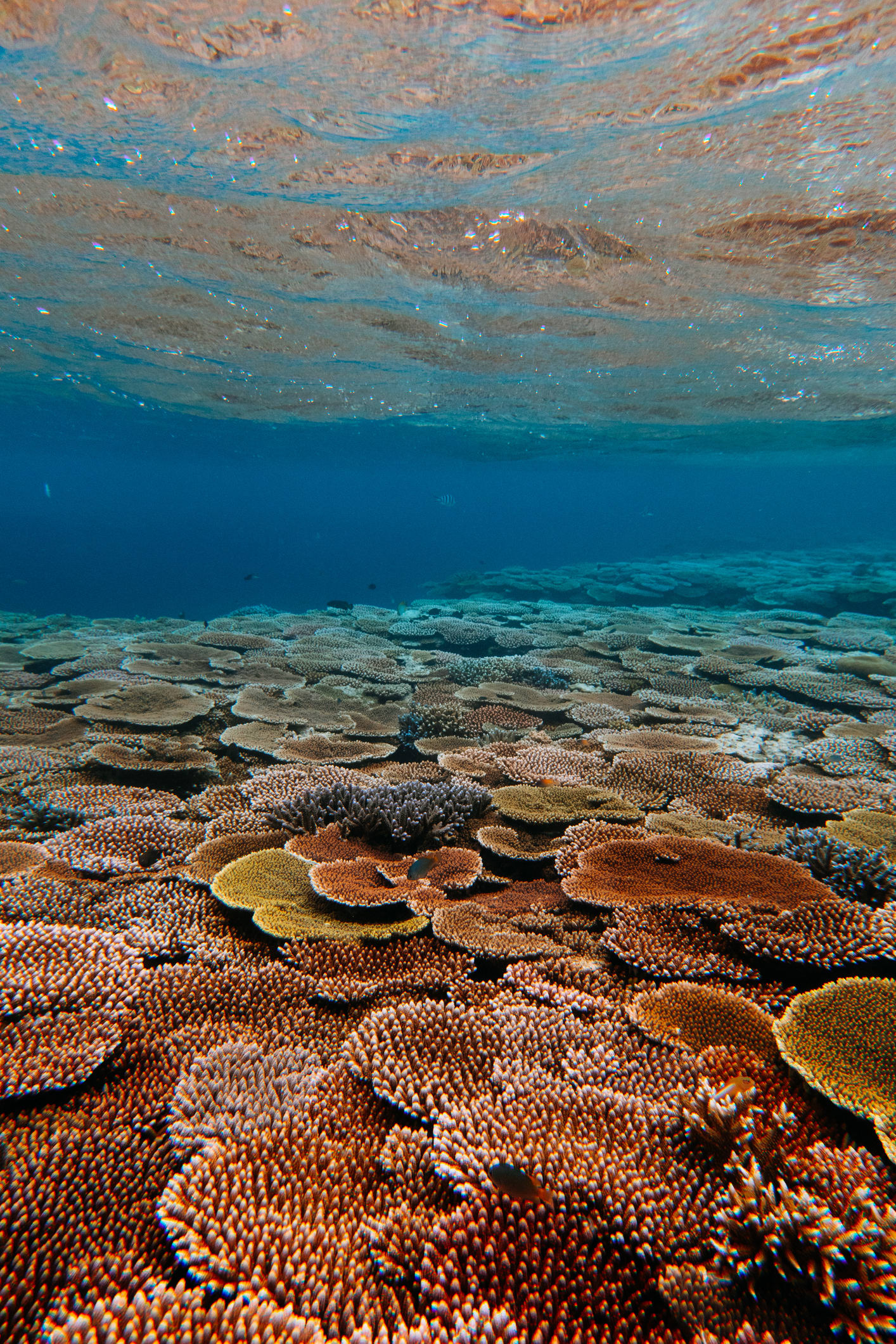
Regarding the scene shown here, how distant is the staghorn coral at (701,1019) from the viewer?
8.66 ft

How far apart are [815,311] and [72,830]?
72.3ft

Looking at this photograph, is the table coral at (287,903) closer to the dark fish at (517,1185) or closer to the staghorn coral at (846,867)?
the dark fish at (517,1185)

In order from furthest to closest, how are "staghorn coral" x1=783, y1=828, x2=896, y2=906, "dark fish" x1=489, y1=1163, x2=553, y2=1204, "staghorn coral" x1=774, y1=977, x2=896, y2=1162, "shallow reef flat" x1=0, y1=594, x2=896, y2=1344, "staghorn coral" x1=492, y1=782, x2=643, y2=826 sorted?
1. "staghorn coral" x1=492, y1=782, x2=643, y2=826
2. "staghorn coral" x1=783, y1=828, x2=896, y2=906
3. "staghorn coral" x1=774, y1=977, x2=896, y2=1162
4. "dark fish" x1=489, y1=1163, x2=553, y2=1204
5. "shallow reef flat" x1=0, y1=594, x2=896, y2=1344

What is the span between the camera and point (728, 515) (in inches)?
6304

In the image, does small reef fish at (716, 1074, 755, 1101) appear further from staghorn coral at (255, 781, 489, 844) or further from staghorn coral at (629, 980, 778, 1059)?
staghorn coral at (255, 781, 489, 844)

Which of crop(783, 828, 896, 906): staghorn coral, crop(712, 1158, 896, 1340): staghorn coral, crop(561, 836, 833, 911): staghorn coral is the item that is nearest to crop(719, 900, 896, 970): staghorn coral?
crop(561, 836, 833, 911): staghorn coral

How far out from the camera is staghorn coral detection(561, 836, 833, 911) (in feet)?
11.5

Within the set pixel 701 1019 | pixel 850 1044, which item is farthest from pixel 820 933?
pixel 701 1019

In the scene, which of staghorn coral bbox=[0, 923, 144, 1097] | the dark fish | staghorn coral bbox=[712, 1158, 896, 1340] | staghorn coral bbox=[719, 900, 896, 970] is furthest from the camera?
staghorn coral bbox=[719, 900, 896, 970]

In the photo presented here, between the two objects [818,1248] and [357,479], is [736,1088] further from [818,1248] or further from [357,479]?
[357,479]

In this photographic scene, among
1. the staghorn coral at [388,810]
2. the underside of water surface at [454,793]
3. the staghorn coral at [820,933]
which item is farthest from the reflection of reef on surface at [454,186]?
the staghorn coral at [820,933]

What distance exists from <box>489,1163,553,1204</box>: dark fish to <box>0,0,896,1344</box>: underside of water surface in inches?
0.9

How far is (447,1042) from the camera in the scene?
2.68 metres

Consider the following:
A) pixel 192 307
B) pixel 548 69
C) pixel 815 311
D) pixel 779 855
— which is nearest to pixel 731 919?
pixel 779 855
